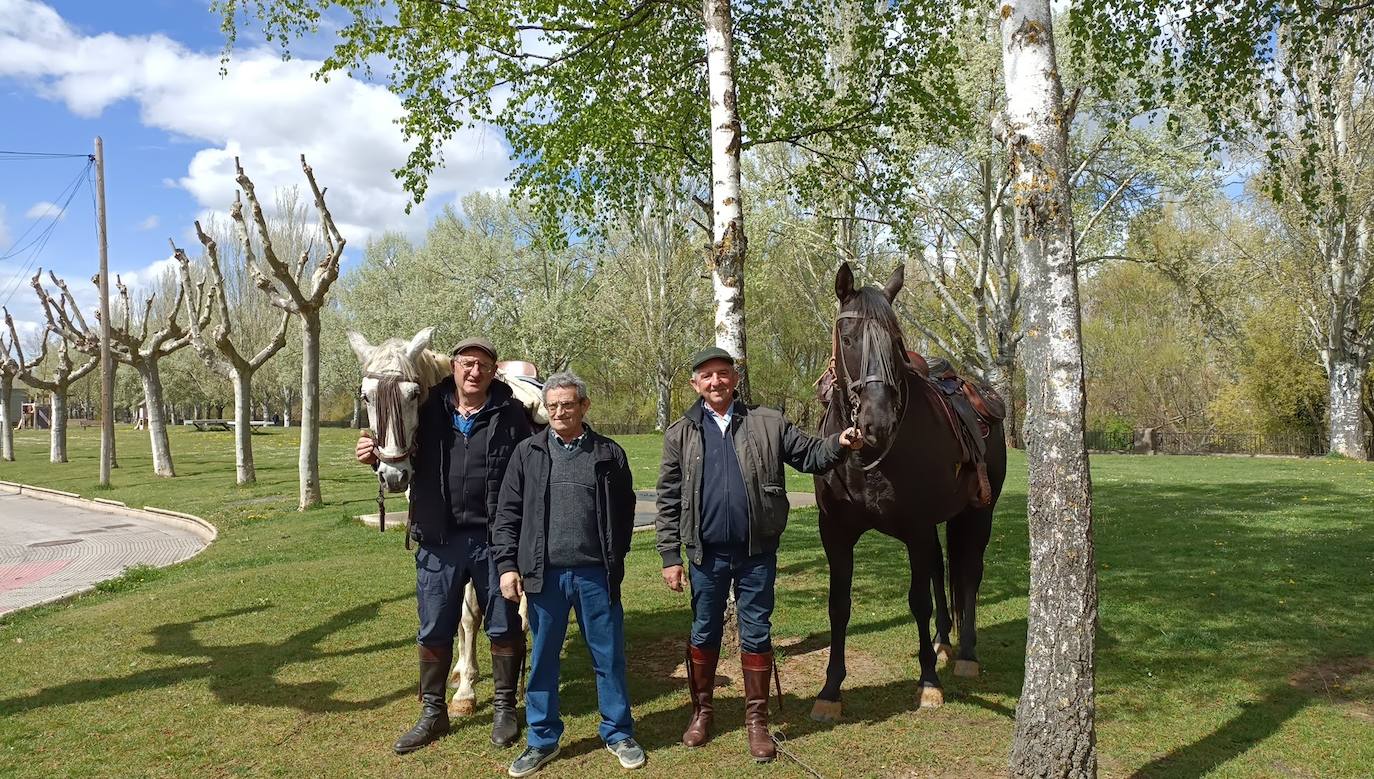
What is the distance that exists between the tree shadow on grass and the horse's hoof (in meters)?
2.72

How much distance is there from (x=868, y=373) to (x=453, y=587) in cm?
265

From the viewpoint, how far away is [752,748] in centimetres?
438

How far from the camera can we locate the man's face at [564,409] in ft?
14.3

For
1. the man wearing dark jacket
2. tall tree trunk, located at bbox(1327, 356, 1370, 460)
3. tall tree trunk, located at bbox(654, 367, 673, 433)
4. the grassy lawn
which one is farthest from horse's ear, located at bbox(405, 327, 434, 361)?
tall tree trunk, located at bbox(654, 367, 673, 433)

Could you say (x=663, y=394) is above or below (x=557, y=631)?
above

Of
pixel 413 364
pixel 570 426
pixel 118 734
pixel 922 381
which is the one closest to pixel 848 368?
pixel 922 381

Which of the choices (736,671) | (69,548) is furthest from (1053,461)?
(69,548)

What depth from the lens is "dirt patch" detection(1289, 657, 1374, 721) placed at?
5035 mm

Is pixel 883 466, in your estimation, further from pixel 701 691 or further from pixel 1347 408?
pixel 1347 408

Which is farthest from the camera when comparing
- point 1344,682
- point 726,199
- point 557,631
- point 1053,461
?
point 726,199

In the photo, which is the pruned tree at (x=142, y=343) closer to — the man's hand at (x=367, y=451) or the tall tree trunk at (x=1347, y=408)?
the man's hand at (x=367, y=451)

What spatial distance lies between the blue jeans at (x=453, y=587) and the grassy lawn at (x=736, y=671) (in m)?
0.64

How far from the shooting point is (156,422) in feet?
72.1

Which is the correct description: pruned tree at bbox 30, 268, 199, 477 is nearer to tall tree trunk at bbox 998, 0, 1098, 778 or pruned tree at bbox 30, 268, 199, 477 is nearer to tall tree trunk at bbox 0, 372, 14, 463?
tall tree trunk at bbox 0, 372, 14, 463
